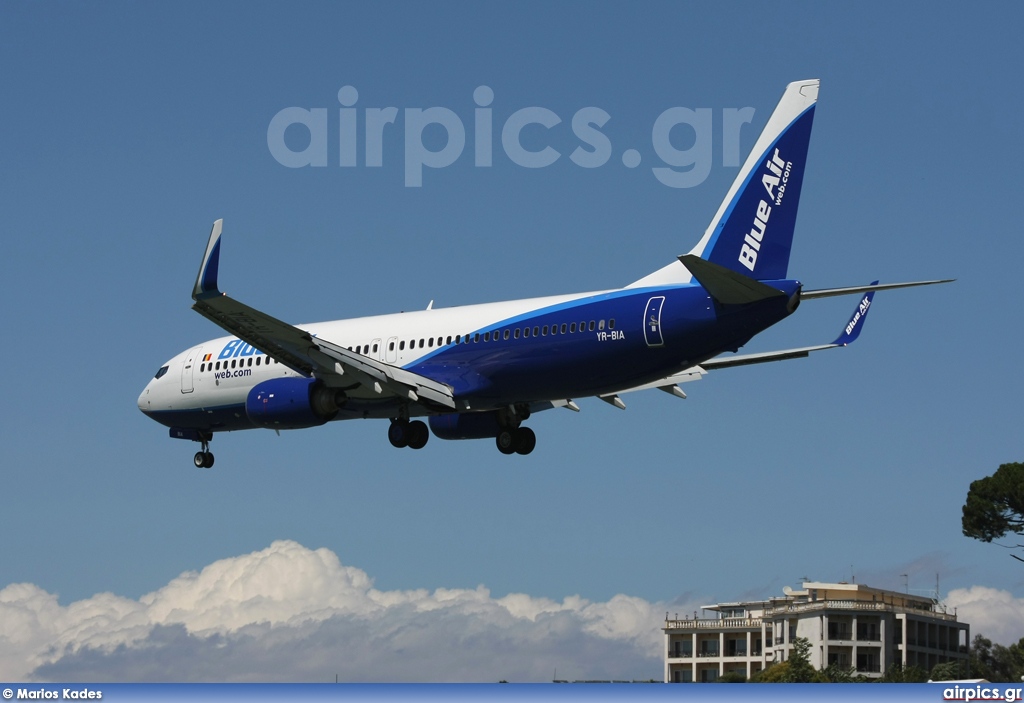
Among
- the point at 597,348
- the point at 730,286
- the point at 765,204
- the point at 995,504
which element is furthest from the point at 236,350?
the point at 995,504

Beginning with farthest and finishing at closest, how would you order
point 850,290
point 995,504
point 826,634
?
point 826,634, point 995,504, point 850,290

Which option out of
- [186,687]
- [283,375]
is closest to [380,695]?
[186,687]

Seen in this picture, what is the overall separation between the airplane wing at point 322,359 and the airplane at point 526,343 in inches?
1.8

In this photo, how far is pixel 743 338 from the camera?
153 feet

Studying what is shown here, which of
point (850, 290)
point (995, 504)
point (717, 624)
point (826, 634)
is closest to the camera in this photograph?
point (850, 290)

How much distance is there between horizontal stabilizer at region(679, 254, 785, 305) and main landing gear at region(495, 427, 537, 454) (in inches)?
465

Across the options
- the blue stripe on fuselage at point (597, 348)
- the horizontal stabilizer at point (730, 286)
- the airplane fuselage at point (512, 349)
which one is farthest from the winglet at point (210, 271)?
the horizontal stabilizer at point (730, 286)

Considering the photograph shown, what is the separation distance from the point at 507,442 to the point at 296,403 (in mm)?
7357

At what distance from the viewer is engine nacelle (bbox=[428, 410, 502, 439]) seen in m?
56.4

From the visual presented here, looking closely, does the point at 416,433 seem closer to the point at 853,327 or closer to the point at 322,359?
the point at 322,359

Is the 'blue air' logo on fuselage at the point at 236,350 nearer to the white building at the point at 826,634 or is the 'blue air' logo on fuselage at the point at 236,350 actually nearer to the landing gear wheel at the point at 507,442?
the landing gear wheel at the point at 507,442

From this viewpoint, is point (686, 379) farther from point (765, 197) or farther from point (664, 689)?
point (664, 689)

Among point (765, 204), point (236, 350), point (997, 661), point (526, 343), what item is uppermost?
point (765, 204)

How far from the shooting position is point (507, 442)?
56125 millimetres
